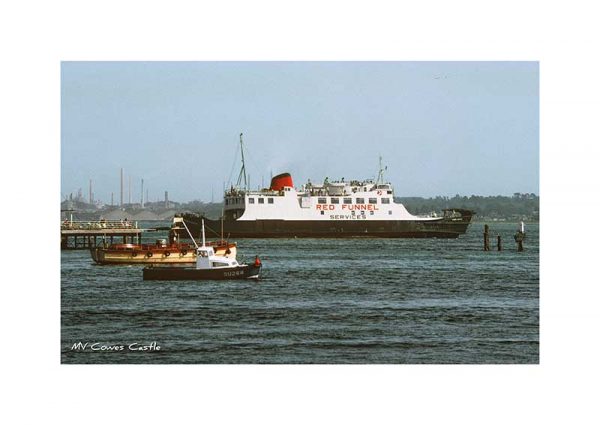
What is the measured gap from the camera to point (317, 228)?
4025 cm

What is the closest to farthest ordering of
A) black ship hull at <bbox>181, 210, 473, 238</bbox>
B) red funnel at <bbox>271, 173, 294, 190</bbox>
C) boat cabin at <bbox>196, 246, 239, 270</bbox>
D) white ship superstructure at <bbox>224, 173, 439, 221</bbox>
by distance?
boat cabin at <bbox>196, 246, 239, 270</bbox>
black ship hull at <bbox>181, 210, 473, 238</bbox>
white ship superstructure at <bbox>224, 173, 439, 221</bbox>
red funnel at <bbox>271, 173, 294, 190</bbox>

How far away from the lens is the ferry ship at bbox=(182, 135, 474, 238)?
131 feet

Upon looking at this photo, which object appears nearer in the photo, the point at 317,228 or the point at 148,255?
the point at 148,255

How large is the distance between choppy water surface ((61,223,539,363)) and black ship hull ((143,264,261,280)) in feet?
0.61

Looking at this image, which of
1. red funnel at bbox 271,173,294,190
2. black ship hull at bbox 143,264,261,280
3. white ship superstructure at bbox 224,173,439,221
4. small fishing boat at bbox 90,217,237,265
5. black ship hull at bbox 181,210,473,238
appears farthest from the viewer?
red funnel at bbox 271,173,294,190

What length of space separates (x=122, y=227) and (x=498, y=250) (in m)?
11.7

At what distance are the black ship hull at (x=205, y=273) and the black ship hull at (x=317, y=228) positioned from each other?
17.2 metres

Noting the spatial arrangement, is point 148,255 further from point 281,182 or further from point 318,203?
point 318,203

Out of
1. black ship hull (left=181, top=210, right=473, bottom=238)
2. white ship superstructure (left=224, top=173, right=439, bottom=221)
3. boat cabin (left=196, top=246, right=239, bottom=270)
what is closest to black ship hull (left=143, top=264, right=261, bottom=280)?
boat cabin (left=196, top=246, right=239, bottom=270)

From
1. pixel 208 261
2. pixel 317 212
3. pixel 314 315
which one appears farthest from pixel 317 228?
pixel 314 315

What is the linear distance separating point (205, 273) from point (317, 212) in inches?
783

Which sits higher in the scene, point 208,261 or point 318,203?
point 318,203

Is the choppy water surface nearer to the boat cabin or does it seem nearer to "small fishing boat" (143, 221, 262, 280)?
"small fishing boat" (143, 221, 262, 280)

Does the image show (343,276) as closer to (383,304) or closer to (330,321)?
(383,304)
